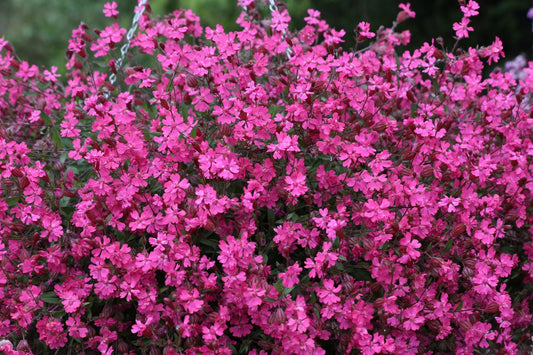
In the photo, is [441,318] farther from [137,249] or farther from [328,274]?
[137,249]

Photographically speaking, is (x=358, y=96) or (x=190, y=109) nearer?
(x=358, y=96)

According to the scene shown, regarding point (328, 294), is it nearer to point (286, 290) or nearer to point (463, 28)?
point (286, 290)

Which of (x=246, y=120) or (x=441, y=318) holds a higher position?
(x=246, y=120)

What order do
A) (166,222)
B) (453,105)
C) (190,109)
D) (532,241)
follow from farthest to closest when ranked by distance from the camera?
(453,105)
(190,109)
(532,241)
(166,222)

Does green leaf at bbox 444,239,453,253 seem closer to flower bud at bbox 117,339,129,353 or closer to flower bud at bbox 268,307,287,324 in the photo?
flower bud at bbox 268,307,287,324

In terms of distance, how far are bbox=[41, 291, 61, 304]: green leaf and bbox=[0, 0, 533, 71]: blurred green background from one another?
3735 millimetres

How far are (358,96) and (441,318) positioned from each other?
579 mm

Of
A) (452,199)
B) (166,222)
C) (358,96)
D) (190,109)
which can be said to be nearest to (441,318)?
(452,199)

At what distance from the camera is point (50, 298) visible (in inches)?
56.2

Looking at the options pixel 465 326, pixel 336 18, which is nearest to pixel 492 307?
pixel 465 326

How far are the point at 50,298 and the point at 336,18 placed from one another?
4679 mm

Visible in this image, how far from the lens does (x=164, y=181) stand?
141 centimetres

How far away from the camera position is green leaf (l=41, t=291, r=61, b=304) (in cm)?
142

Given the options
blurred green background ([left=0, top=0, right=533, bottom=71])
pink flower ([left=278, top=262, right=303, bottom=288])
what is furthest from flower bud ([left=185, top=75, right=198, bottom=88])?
blurred green background ([left=0, top=0, right=533, bottom=71])
